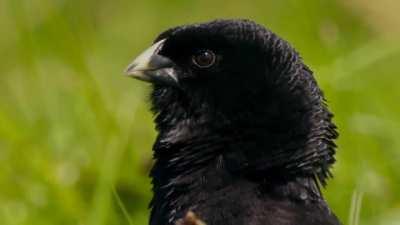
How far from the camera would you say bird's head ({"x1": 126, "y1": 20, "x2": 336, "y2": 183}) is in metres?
4.58

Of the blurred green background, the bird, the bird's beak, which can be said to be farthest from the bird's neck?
the blurred green background

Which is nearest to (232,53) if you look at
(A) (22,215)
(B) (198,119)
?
(B) (198,119)

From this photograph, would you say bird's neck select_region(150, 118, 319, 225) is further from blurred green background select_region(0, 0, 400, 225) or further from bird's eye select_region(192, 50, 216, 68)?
blurred green background select_region(0, 0, 400, 225)

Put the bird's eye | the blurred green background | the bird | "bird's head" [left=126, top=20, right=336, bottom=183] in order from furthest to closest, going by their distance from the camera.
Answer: the blurred green background < the bird's eye < "bird's head" [left=126, top=20, right=336, bottom=183] < the bird

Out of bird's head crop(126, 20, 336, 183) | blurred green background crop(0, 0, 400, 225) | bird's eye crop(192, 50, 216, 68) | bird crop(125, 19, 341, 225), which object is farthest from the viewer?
blurred green background crop(0, 0, 400, 225)

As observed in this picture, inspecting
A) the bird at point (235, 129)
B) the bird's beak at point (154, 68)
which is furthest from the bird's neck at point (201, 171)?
the bird's beak at point (154, 68)

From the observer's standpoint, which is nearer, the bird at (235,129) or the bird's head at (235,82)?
the bird at (235,129)

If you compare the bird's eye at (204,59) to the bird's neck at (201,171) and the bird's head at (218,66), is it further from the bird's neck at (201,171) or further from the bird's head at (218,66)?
the bird's neck at (201,171)

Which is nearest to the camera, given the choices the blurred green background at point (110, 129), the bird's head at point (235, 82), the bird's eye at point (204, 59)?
the bird's head at point (235, 82)

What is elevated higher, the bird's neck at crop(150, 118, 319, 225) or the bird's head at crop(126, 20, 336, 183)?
the bird's head at crop(126, 20, 336, 183)

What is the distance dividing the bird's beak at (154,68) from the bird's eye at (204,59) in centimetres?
6

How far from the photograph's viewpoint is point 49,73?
23.8ft

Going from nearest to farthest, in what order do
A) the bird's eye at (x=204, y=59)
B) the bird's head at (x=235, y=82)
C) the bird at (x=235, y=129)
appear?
the bird at (x=235, y=129) → the bird's head at (x=235, y=82) → the bird's eye at (x=204, y=59)

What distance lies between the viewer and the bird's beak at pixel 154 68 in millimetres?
4816
